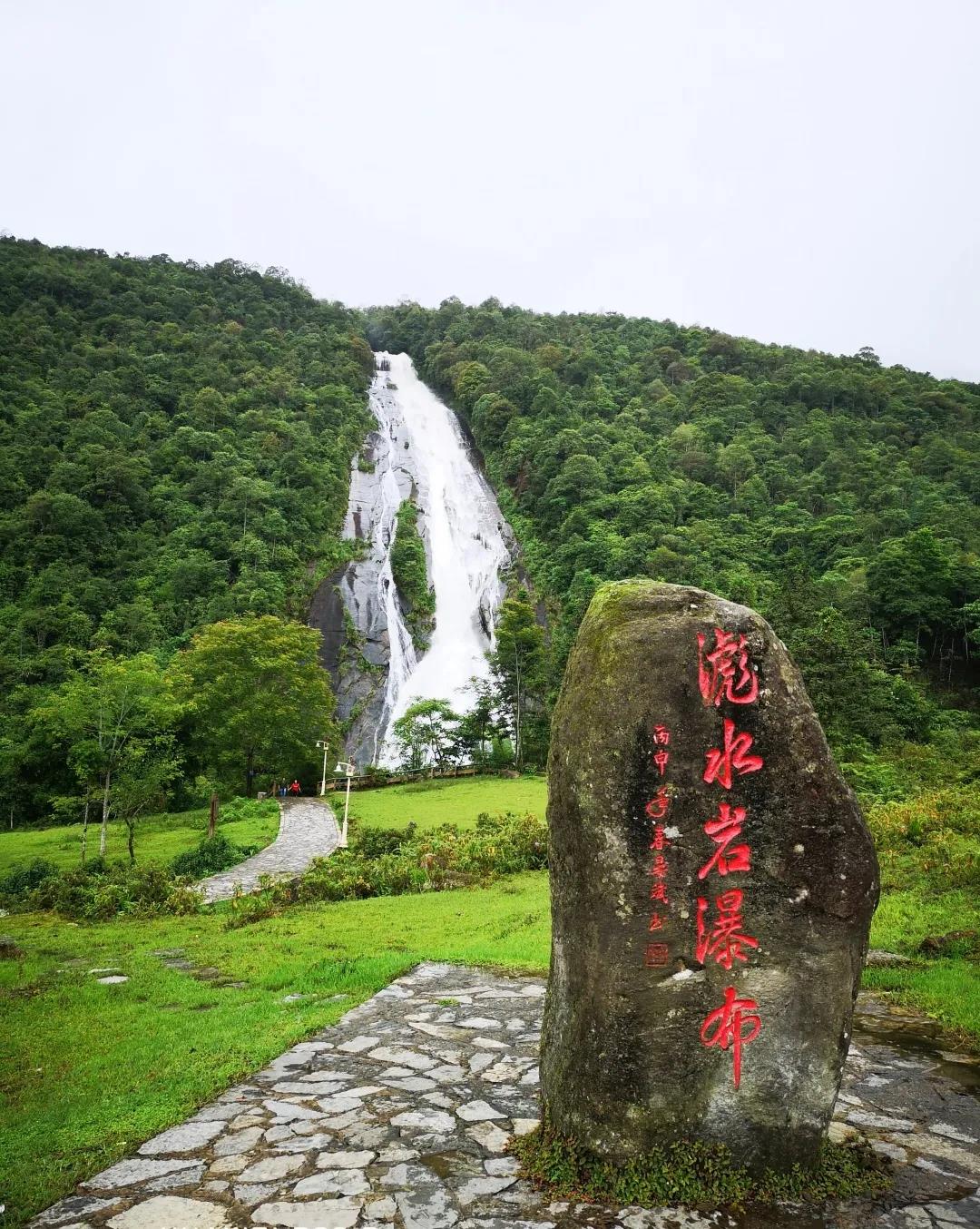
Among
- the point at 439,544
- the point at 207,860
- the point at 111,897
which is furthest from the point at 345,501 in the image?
the point at 111,897

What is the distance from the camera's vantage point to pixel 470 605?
4659cm

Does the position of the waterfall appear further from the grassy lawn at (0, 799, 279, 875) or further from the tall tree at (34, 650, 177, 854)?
the tall tree at (34, 650, 177, 854)

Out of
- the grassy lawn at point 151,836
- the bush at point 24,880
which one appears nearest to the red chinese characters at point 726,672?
the bush at point 24,880

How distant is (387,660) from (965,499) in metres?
39.2

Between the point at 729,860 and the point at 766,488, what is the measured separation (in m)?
55.0

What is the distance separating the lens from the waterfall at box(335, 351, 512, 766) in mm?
38156

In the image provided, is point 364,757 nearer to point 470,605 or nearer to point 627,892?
point 470,605

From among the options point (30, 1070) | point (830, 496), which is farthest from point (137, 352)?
point (30, 1070)

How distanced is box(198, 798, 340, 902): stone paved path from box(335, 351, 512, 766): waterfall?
399 inches

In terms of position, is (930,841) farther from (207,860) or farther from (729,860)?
(207,860)

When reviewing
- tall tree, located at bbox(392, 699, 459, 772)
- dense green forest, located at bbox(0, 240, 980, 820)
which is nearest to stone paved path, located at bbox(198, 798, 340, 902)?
dense green forest, located at bbox(0, 240, 980, 820)

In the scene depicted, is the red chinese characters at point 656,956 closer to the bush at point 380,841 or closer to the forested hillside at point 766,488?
the bush at point 380,841

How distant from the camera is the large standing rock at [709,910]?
371 cm

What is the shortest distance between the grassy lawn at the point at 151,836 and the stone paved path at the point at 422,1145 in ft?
44.8
